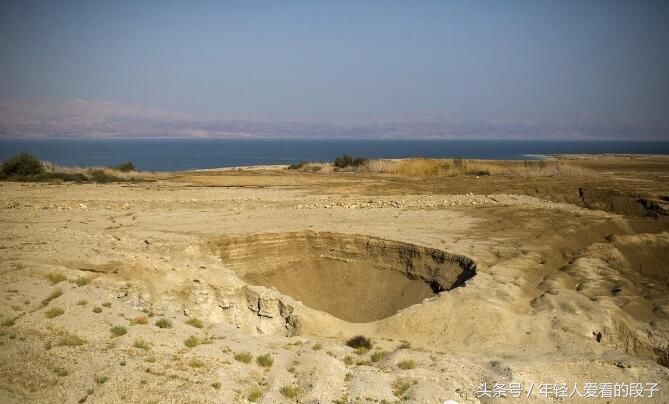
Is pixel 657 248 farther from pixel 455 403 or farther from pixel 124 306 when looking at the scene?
pixel 124 306

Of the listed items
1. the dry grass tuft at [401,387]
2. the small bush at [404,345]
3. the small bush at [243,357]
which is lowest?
the small bush at [404,345]

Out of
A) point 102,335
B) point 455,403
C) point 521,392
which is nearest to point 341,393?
point 455,403

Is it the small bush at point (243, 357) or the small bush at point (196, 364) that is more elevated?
the small bush at point (196, 364)

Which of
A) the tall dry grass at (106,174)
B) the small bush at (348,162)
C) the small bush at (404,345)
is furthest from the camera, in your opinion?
the small bush at (348,162)

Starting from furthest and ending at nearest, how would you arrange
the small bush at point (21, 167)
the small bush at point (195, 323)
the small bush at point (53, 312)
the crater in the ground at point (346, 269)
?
the small bush at point (21, 167), the crater in the ground at point (346, 269), the small bush at point (195, 323), the small bush at point (53, 312)

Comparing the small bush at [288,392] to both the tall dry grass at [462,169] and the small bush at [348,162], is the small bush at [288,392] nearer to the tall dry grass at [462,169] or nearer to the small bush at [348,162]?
the tall dry grass at [462,169]

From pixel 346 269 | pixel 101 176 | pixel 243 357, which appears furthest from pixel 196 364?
pixel 101 176

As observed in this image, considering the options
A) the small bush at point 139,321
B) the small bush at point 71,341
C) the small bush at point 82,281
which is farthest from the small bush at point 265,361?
the small bush at point 82,281
